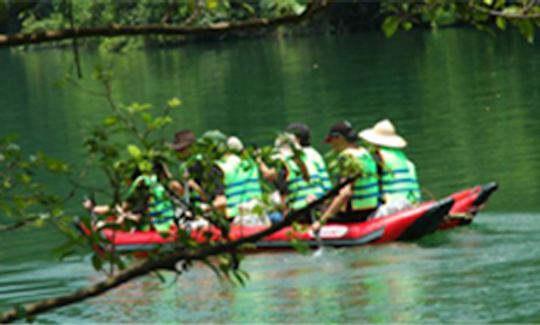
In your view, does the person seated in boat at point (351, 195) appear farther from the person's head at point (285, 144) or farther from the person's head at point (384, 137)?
the person's head at point (285, 144)

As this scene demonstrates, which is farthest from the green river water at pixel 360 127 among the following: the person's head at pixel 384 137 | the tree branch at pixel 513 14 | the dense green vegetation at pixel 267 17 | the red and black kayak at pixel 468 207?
the tree branch at pixel 513 14

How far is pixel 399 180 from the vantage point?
10.9 m

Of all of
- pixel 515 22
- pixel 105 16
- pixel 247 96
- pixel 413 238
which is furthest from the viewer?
pixel 247 96

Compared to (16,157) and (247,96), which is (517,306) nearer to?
(16,157)

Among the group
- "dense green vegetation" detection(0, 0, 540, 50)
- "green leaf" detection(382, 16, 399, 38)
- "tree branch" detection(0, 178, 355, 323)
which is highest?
"dense green vegetation" detection(0, 0, 540, 50)

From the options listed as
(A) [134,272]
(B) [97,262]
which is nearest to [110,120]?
(B) [97,262]

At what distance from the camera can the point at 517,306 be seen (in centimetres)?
824

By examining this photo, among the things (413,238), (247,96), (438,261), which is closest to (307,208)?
(438,261)

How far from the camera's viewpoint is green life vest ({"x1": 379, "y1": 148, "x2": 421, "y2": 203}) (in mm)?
10867

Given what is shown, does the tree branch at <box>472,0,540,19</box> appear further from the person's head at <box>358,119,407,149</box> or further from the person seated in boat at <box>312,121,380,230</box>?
the person's head at <box>358,119,407,149</box>

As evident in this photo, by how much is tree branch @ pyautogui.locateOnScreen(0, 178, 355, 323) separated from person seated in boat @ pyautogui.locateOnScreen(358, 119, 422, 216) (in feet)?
24.3

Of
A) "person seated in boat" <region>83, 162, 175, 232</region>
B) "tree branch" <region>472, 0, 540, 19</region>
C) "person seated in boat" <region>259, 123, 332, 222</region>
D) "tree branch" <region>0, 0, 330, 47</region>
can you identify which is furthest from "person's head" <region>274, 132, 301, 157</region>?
"person seated in boat" <region>259, 123, 332, 222</region>

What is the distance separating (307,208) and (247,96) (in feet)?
84.5

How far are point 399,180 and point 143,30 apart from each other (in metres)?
7.94
